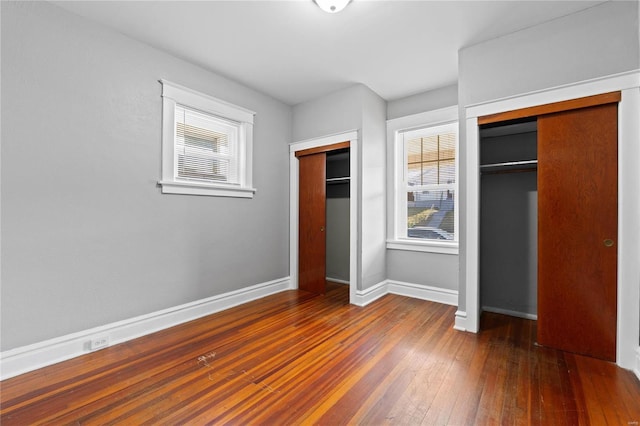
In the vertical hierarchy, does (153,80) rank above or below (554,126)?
above

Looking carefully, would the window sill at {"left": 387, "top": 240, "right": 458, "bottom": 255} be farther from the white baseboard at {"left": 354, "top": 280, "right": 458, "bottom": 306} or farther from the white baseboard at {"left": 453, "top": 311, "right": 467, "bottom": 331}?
the white baseboard at {"left": 453, "top": 311, "right": 467, "bottom": 331}

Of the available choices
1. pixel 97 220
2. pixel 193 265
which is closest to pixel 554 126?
pixel 193 265

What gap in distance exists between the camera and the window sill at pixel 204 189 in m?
2.92

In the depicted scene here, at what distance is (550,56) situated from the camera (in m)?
2.44

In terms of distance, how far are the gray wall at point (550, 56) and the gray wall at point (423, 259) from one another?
80 centimetres

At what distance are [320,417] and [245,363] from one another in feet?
2.76

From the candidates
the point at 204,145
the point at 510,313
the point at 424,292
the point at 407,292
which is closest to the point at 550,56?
the point at 510,313

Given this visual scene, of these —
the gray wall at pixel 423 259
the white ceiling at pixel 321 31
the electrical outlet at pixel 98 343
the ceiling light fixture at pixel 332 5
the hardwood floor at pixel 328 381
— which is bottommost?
the hardwood floor at pixel 328 381

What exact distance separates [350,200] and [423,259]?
132 centimetres

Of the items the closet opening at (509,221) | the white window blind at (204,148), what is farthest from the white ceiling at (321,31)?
the closet opening at (509,221)

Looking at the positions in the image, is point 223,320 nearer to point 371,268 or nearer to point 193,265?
point 193,265

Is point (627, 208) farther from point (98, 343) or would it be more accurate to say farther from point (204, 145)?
point (98, 343)

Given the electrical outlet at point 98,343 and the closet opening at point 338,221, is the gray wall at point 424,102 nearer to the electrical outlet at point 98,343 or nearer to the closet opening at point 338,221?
the closet opening at point 338,221

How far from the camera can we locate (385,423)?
5.13ft
